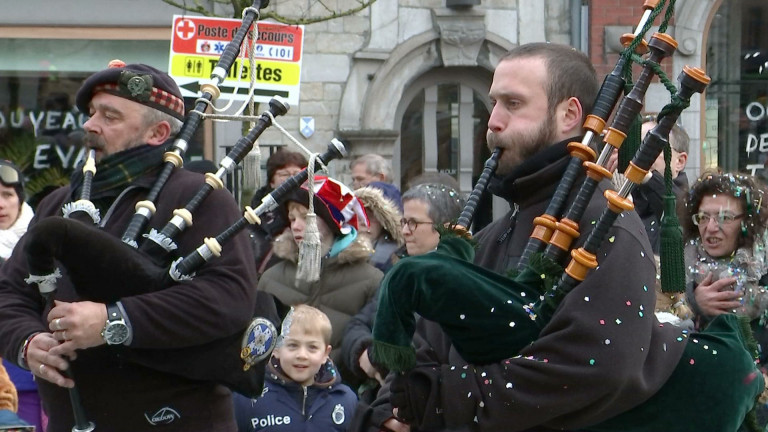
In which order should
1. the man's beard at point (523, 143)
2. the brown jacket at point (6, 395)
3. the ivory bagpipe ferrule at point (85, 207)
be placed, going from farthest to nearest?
1. the brown jacket at point (6, 395)
2. the ivory bagpipe ferrule at point (85, 207)
3. the man's beard at point (523, 143)

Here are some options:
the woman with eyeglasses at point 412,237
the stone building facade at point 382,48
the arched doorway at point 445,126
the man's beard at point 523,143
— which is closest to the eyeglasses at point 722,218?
the woman with eyeglasses at point 412,237

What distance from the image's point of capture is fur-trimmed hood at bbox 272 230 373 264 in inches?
235

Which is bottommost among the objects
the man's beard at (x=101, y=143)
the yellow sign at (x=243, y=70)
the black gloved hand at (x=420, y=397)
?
the black gloved hand at (x=420, y=397)

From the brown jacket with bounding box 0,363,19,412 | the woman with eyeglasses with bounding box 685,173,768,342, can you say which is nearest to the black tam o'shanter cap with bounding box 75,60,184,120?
the brown jacket with bounding box 0,363,19,412

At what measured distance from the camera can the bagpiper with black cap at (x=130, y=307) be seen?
3.69m

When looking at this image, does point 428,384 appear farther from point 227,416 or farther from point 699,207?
point 699,207

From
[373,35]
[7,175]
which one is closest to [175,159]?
[7,175]

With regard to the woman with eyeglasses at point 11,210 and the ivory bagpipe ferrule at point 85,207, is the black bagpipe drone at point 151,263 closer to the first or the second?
the ivory bagpipe ferrule at point 85,207

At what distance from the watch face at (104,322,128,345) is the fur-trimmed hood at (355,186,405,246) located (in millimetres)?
3170

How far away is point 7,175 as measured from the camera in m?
7.05

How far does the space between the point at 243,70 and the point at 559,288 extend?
4932 millimetres

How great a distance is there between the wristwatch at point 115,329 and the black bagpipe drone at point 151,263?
117mm

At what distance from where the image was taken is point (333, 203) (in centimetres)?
604

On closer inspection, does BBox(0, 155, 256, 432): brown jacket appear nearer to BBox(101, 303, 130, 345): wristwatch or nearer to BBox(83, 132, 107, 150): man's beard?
BBox(101, 303, 130, 345): wristwatch
